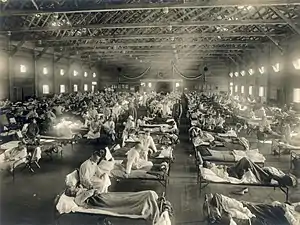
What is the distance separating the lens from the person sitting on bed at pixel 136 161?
6.24 m

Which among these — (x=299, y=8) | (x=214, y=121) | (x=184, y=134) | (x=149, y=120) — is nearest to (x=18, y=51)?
(x=149, y=120)

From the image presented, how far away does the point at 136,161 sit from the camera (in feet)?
21.3

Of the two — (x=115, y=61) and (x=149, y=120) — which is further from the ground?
(x=115, y=61)

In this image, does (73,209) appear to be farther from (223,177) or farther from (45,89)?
(45,89)

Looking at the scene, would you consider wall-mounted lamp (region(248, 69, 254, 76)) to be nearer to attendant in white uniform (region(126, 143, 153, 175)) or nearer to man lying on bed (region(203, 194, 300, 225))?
attendant in white uniform (region(126, 143, 153, 175))

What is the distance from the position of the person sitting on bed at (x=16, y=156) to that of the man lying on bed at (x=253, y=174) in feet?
13.5

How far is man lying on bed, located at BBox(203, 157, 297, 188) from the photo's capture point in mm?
5828

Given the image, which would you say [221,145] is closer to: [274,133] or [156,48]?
[274,133]

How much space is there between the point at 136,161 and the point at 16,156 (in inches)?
111

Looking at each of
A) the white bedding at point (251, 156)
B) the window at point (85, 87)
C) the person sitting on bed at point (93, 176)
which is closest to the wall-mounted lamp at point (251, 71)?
the window at point (85, 87)

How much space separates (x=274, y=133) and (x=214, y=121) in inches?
77.7

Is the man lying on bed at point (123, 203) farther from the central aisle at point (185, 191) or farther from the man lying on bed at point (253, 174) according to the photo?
the man lying on bed at point (253, 174)

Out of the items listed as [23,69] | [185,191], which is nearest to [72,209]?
[185,191]

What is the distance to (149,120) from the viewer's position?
1321 centimetres
